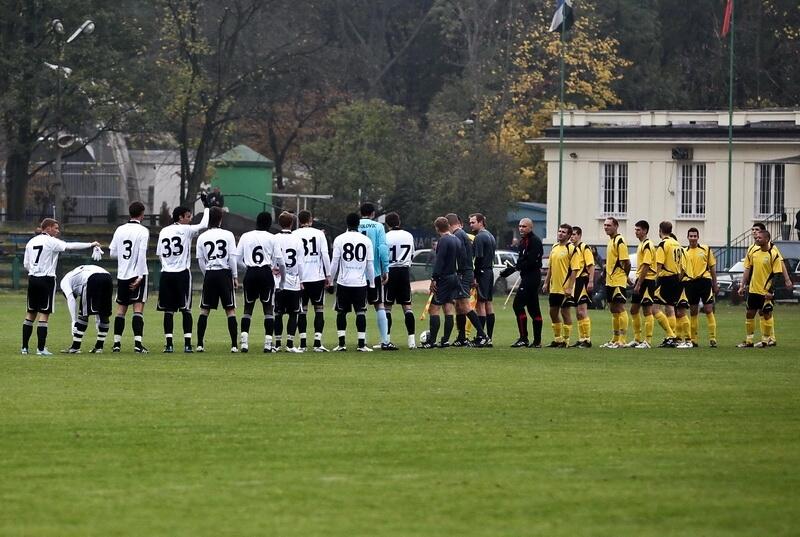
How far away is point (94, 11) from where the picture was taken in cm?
5791

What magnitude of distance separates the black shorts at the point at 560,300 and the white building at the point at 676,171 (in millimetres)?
33354

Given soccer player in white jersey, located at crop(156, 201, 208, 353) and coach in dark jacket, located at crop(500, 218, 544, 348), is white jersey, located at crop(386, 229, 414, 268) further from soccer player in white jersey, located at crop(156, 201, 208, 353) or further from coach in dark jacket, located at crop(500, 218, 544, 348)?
soccer player in white jersey, located at crop(156, 201, 208, 353)

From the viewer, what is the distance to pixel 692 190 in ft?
197

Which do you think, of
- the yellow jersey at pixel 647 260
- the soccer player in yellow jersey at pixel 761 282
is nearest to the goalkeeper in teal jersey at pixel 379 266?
the yellow jersey at pixel 647 260

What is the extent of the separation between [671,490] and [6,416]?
658 centimetres

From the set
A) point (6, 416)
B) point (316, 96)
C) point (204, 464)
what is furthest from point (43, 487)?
point (316, 96)

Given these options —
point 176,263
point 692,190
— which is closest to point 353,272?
point 176,263

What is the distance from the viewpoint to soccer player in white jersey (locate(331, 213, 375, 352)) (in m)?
23.3

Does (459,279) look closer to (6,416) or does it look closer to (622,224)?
(6,416)

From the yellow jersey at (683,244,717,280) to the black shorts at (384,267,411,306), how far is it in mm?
4855

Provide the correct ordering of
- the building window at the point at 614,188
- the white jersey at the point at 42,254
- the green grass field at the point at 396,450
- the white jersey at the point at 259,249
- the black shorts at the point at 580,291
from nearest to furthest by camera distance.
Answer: the green grass field at the point at 396,450 → the white jersey at the point at 42,254 → the white jersey at the point at 259,249 → the black shorts at the point at 580,291 → the building window at the point at 614,188

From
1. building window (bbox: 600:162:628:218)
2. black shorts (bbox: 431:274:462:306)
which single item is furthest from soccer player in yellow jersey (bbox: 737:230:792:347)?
building window (bbox: 600:162:628:218)

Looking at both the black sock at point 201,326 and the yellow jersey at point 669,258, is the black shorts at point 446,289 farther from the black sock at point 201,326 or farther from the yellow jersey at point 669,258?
the black sock at point 201,326

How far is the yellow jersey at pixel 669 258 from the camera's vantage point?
25109mm
